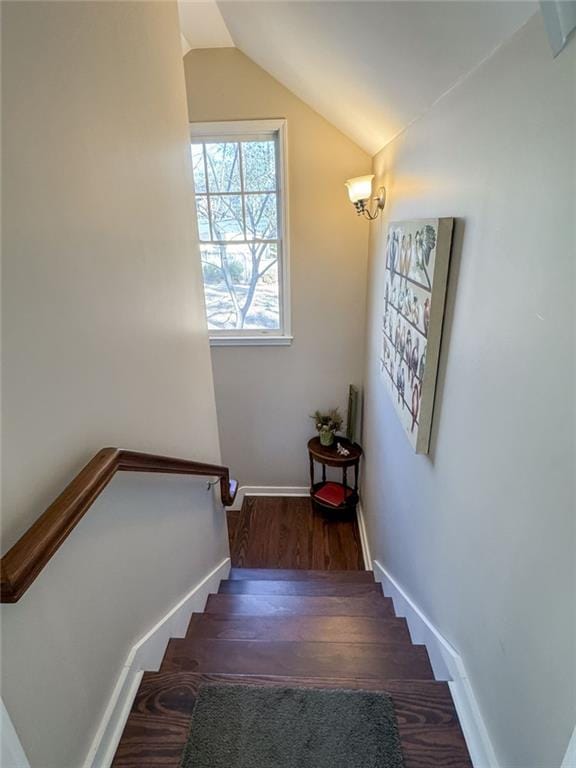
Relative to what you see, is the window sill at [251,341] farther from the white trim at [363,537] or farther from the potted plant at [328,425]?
the white trim at [363,537]

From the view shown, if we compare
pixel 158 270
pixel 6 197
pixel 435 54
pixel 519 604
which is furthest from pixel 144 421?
pixel 435 54

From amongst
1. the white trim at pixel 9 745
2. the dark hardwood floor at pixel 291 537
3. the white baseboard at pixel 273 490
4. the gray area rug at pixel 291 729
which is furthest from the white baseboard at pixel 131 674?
the white baseboard at pixel 273 490

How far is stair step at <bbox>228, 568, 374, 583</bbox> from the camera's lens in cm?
272

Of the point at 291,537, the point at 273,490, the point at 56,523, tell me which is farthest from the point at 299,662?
the point at 273,490

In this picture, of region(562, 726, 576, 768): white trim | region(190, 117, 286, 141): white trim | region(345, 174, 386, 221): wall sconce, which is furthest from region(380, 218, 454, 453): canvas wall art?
region(190, 117, 286, 141): white trim

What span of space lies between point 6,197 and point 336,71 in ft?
5.75

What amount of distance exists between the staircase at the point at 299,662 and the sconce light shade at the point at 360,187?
2396 mm

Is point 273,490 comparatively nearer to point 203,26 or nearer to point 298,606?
point 298,606

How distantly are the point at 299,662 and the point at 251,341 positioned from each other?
2370 millimetres

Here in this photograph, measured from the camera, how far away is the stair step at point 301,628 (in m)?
1.75

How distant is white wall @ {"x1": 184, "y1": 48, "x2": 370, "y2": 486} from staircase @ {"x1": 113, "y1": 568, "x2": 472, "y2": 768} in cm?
149

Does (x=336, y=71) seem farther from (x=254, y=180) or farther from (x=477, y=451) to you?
(x=477, y=451)

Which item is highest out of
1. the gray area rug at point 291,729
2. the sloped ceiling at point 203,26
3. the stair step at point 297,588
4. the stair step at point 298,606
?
the sloped ceiling at point 203,26

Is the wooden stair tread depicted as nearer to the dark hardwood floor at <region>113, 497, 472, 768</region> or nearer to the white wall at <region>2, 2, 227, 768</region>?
the dark hardwood floor at <region>113, 497, 472, 768</region>
